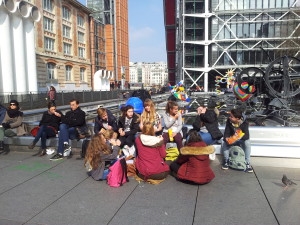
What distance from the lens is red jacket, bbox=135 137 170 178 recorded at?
5.01 meters

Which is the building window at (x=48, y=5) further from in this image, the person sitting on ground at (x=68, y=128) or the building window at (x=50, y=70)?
the person sitting on ground at (x=68, y=128)

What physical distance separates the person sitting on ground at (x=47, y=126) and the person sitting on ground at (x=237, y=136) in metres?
4.21

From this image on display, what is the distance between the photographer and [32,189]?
4.87 meters

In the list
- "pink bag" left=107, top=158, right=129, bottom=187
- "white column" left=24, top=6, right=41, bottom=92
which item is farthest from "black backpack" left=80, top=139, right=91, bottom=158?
"white column" left=24, top=6, right=41, bottom=92

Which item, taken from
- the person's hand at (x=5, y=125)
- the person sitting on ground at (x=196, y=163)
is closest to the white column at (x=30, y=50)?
the person's hand at (x=5, y=125)

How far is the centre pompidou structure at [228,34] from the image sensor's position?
5206 centimetres

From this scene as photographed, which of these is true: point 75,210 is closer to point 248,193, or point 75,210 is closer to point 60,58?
point 248,193

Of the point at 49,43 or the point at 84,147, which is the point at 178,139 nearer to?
the point at 84,147

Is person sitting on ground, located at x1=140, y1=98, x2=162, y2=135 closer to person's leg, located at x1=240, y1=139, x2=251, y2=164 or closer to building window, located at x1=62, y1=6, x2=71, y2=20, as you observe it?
person's leg, located at x1=240, y1=139, x2=251, y2=164

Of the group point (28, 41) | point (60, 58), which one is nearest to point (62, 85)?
point (60, 58)

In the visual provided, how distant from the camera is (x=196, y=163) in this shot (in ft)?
16.0

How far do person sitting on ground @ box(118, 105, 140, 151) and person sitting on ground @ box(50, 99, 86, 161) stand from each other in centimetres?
118

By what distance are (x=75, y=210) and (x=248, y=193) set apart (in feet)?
8.60

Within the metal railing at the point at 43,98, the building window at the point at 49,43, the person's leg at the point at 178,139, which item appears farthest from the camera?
the building window at the point at 49,43
